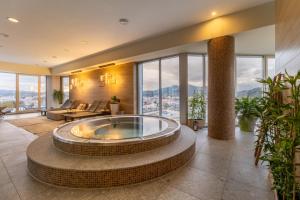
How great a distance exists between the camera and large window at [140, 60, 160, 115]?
22.8 ft

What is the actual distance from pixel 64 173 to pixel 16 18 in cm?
392

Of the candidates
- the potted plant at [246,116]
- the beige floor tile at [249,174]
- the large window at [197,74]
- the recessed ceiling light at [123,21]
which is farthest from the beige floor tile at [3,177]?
the potted plant at [246,116]

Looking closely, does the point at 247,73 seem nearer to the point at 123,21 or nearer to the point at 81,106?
the point at 123,21

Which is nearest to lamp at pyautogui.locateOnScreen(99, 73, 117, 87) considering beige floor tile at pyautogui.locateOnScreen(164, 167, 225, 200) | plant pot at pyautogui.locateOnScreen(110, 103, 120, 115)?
A: plant pot at pyautogui.locateOnScreen(110, 103, 120, 115)

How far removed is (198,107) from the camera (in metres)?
5.54

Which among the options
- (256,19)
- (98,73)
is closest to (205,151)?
(256,19)

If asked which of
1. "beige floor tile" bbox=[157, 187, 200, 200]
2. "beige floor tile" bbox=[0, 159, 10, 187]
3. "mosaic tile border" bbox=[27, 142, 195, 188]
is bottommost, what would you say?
"beige floor tile" bbox=[157, 187, 200, 200]

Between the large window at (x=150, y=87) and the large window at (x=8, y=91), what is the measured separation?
8.16 m

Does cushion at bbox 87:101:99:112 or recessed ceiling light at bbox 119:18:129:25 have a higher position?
recessed ceiling light at bbox 119:18:129:25

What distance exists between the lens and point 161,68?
22.1 ft

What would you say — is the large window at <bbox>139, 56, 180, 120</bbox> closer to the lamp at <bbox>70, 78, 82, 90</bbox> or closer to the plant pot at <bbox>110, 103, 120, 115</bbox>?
the plant pot at <bbox>110, 103, 120, 115</bbox>

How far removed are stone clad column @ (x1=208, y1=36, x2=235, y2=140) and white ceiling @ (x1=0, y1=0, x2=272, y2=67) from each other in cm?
77

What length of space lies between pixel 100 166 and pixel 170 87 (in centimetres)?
464

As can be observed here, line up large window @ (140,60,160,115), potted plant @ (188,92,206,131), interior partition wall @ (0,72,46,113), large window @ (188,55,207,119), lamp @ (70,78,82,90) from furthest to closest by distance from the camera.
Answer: lamp @ (70,78,82,90) → interior partition wall @ (0,72,46,113) → large window @ (140,60,160,115) → large window @ (188,55,207,119) → potted plant @ (188,92,206,131)
